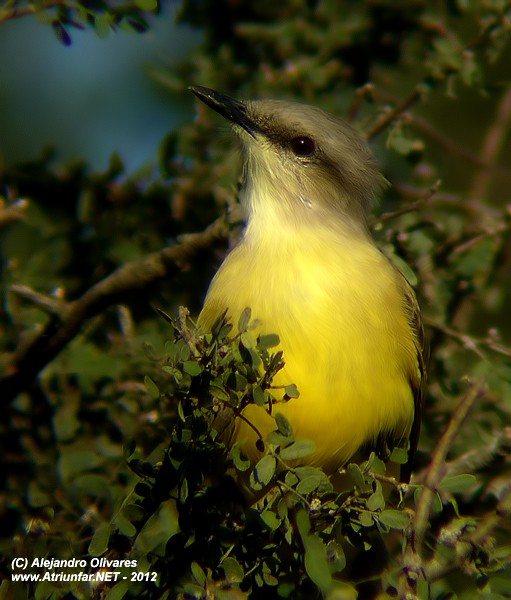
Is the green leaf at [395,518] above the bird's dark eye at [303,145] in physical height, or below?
below

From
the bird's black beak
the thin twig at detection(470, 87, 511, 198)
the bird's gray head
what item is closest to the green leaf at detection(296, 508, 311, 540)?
the bird's gray head

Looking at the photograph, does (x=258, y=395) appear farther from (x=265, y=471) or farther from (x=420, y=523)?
(x=420, y=523)

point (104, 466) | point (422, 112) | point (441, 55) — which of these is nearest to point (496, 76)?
point (422, 112)

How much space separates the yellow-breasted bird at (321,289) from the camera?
3504mm

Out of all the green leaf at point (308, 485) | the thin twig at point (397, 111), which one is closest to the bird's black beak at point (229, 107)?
the thin twig at point (397, 111)

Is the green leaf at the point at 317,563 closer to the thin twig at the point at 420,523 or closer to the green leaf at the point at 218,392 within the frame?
the thin twig at the point at 420,523

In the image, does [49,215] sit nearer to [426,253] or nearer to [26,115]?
[426,253]

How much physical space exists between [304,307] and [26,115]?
496 centimetres

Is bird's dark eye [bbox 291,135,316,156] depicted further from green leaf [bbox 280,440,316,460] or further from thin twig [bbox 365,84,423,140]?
green leaf [bbox 280,440,316,460]

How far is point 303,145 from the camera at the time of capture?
445 cm

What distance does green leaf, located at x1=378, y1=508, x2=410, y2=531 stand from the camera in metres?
2.69

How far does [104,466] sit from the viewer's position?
12.1 ft

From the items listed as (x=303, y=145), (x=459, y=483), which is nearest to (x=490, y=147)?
(x=303, y=145)

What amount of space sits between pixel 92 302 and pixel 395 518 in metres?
1.89
